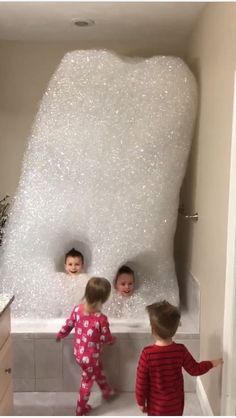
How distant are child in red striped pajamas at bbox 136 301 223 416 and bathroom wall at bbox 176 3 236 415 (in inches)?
7.7

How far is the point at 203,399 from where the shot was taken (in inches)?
78.4

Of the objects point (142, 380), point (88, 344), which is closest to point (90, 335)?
point (88, 344)

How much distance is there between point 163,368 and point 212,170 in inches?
33.4

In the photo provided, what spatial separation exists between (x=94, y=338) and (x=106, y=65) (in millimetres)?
1342

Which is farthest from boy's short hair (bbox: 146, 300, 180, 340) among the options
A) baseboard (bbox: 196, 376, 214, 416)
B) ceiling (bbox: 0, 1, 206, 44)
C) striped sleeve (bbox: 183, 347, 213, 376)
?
ceiling (bbox: 0, 1, 206, 44)

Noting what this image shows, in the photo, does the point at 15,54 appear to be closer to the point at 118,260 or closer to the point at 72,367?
the point at 118,260

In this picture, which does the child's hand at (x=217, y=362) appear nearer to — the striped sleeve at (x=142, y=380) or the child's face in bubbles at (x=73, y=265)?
the striped sleeve at (x=142, y=380)

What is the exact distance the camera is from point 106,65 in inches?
90.2

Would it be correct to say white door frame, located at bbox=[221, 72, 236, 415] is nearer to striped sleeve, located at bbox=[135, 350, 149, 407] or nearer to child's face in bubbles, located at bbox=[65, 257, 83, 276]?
striped sleeve, located at bbox=[135, 350, 149, 407]

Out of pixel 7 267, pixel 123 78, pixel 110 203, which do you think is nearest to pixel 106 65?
pixel 123 78

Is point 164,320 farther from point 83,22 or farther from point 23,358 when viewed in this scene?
point 83,22

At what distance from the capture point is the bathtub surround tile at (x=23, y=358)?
2135 millimetres

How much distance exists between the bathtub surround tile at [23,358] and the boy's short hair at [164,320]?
0.81 m

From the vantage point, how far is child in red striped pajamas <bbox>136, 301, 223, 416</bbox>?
155 cm
